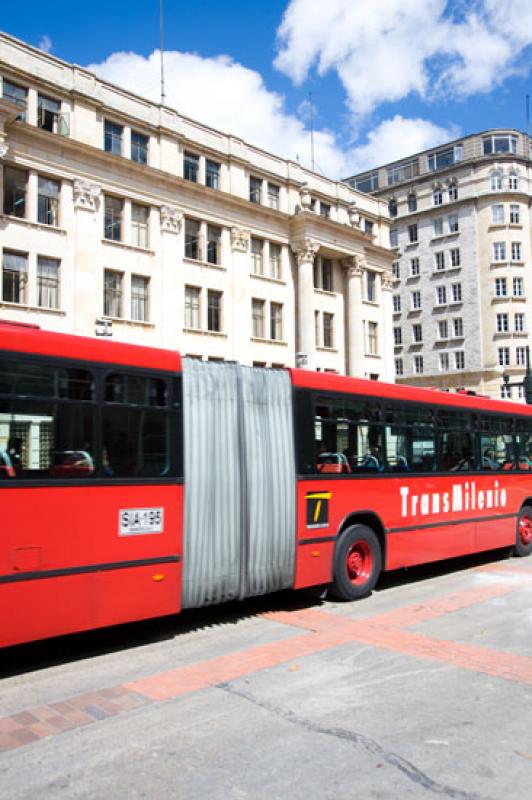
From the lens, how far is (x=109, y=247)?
103 ft

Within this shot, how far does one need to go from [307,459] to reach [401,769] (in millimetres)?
4948

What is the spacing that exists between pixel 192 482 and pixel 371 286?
40.8 meters

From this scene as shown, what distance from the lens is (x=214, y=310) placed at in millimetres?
35938

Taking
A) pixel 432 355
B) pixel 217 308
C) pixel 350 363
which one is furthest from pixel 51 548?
pixel 432 355

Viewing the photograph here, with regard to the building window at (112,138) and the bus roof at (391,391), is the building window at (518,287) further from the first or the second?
the bus roof at (391,391)

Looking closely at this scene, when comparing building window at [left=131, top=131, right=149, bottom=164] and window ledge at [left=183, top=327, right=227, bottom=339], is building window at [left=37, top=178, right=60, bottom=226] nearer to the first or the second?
A: building window at [left=131, top=131, right=149, bottom=164]

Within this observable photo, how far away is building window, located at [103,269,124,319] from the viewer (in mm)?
31359

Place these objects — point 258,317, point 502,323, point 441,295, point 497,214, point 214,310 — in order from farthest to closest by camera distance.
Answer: point 441,295 < point 497,214 < point 502,323 < point 258,317 < point 214,310

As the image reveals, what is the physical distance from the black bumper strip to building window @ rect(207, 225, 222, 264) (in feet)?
98.9

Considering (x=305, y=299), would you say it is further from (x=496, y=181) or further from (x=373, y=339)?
(x=496, y=181)

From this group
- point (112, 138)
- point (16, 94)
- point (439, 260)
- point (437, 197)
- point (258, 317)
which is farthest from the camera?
point (437, 197)

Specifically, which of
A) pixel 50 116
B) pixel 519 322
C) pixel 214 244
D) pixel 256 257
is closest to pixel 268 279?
pixel 256 257

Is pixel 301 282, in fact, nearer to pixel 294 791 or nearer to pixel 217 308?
pixel 217 308

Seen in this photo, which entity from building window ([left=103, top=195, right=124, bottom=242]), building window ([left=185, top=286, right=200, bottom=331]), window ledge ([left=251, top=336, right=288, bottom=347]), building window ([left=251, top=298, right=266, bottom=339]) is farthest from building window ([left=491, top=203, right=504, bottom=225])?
building window ([left=103, top=195, right=124, bottom=242])
